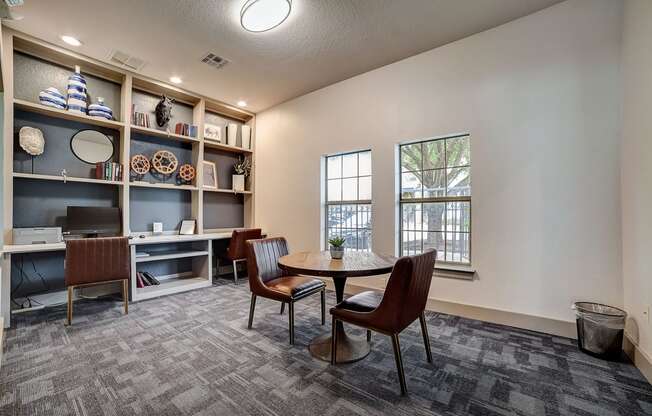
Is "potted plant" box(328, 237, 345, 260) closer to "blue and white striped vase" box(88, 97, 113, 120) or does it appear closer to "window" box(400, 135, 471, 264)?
"window" box(400, 135, 471, 264)

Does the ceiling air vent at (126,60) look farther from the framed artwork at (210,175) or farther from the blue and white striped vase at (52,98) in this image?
the framed artwork at (210,175)

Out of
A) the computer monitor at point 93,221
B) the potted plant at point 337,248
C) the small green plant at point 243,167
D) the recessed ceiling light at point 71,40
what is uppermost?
the recessed ceiling light at point 71,40

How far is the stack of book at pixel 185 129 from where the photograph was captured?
169 inches

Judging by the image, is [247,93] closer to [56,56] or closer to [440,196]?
[56,56]

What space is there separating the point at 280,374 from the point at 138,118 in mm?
3906

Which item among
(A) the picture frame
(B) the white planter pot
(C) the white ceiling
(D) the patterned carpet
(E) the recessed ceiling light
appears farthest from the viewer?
(B) the white planter pot

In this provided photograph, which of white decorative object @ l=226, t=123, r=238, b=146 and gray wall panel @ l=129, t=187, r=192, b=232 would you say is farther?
white decorative object @ l=226, t=123, r=238, b=146

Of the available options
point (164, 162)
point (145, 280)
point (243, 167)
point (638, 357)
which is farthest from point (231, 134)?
point (638, 357)

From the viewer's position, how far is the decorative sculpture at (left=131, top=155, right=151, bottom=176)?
12.8ft

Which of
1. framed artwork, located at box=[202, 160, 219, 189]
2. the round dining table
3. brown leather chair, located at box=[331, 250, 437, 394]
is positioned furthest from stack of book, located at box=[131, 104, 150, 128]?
brown leather chair, located at box=[331, 250, 437, 394]

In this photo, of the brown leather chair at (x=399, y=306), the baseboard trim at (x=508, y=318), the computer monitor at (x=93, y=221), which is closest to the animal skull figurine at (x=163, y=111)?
the computer monitor at (x=93, y=221)

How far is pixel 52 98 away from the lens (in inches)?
124

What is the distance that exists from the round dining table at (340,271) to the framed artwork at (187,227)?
272cm

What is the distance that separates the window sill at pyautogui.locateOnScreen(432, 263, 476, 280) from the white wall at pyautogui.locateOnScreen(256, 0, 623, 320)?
0.06m
